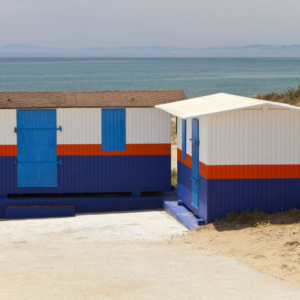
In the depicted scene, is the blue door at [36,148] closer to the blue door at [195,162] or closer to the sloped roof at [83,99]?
the sloped roof at [83,99]

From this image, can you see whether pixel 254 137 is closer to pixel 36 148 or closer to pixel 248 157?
pixel 248 157

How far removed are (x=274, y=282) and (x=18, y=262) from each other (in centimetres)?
339

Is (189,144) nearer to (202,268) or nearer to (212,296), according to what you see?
(202,268)

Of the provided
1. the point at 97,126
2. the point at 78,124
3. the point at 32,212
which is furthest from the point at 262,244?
the point at 32,212

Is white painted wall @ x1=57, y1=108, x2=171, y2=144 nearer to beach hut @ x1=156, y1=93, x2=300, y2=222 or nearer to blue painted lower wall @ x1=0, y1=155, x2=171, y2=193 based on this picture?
blue painted lower wall @ x1=0, y1=155, x2=171, y2=193

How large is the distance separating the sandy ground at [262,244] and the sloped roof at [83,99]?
366cm

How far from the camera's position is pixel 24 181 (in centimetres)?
1273

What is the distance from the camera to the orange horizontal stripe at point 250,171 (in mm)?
10156

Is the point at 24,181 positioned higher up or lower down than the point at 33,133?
lower down

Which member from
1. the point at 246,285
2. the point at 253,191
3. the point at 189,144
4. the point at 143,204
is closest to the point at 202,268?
the point at 246,285

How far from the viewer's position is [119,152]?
1274cm

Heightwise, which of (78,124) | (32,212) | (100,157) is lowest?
(32,212)

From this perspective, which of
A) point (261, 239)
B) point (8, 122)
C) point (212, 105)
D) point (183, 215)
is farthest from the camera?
point (8, 122)

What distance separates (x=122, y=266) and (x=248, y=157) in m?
3.34
